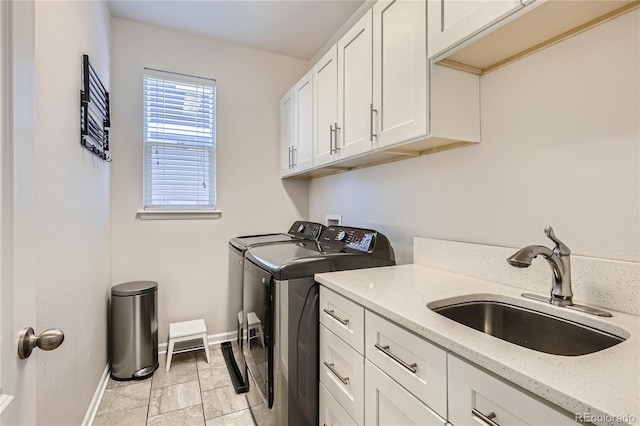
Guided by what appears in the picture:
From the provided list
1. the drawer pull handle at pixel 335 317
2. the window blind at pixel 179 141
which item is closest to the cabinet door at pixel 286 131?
the window blind at pixel 179 141

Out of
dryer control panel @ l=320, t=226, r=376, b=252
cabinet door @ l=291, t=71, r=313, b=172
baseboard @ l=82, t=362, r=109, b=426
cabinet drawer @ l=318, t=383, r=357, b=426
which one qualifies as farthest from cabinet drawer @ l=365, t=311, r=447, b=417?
baseboard @ l=82, t=362, r=109, b=426

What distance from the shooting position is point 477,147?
1.41m

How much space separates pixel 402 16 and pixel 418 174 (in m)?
0.78

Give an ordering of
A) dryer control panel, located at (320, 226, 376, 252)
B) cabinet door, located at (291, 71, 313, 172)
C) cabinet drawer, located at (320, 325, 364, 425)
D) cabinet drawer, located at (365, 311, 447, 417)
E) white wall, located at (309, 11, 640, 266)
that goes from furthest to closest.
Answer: cabinet door, located at (291, 71, 313, 172) < dryer control panel, located at (320, 226, 376, 252) < cabinet drawer, located at (320, 325, 364, 425) < white wall, located at (309, 11, 640, 266) < cabinet drawer, located at (365, 311, 447, 417)

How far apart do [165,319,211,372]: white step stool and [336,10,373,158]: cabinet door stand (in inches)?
69.9

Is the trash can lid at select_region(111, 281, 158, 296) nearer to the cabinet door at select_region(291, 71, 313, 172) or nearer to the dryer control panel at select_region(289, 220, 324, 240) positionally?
the dryer control panel at select_region(289, 220, 324, 240)

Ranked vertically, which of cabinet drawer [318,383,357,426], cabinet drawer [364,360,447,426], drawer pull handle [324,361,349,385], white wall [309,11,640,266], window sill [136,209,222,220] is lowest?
cabinet drawer [318,383,357,426]

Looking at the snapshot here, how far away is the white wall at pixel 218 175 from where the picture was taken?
2459 millimetres

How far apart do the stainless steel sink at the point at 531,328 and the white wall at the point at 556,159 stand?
274mm

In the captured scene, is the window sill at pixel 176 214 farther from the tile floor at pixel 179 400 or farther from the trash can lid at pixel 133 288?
the tile floor at pixel 179 400

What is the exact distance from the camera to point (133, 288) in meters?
2.22

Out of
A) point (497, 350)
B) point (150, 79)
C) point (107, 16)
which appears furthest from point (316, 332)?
point (107, 16)

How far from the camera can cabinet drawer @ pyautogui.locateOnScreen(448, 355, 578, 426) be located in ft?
1.90

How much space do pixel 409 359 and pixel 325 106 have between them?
1.64 metres
